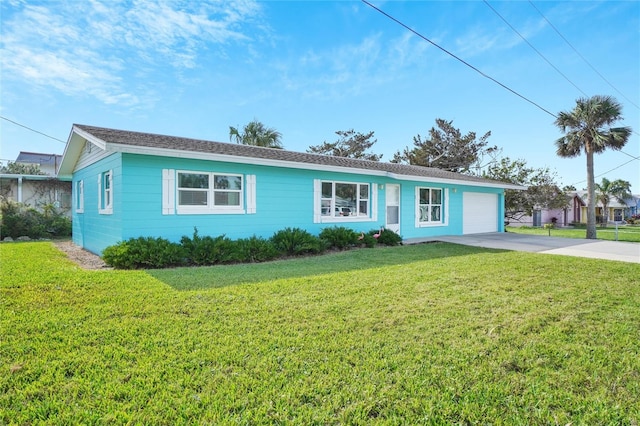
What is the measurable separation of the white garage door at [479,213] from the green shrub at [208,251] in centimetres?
Result: 1246

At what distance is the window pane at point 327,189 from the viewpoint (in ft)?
40.4

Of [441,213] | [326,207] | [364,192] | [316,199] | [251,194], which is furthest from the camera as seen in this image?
[441,213]

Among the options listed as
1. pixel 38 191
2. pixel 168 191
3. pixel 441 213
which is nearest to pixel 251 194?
pixel 168 191

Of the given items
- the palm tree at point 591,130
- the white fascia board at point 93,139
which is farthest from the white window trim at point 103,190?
the palm tree at point 591,130

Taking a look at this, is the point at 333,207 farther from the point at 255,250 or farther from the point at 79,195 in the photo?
the point at 79,195

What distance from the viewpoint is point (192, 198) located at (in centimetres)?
944

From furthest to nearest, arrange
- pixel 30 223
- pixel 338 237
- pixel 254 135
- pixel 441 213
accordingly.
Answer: pixel 254 135 → pixel 441 213 → pixel 30 223 → pixel 338 237

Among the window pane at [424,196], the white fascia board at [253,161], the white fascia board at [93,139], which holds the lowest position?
the window pane at [424,196]

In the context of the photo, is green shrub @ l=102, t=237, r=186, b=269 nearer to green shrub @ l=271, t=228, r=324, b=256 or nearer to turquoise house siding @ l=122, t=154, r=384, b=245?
turquoise house siding @ l=122, t=154, r=384, b=245

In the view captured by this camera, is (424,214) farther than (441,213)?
No

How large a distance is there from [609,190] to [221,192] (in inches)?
2213

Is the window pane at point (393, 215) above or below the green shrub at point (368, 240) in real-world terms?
above

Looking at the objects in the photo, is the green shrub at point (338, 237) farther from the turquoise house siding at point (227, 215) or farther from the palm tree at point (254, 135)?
the palm tree at point (254, 135)

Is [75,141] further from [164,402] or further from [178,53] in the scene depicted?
[164,402]
